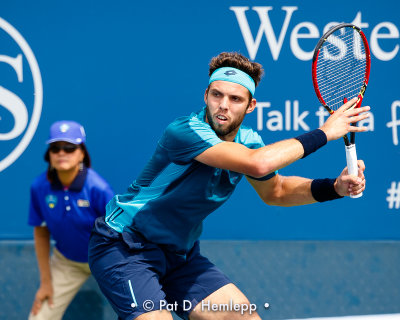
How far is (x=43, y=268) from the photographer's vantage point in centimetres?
389

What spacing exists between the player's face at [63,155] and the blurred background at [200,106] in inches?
14.6

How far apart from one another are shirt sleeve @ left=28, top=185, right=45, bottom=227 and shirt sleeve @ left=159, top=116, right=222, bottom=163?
4.26ft

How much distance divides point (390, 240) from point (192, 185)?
194cm

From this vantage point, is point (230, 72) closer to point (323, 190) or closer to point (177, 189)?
point (177, 189)

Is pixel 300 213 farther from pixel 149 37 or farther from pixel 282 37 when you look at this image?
pixel 149 37

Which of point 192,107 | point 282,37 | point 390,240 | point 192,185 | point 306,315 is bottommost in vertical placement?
point 306,315

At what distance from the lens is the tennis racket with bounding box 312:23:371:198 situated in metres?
3.06

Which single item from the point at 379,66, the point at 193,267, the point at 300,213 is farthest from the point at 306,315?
the point at 379,66

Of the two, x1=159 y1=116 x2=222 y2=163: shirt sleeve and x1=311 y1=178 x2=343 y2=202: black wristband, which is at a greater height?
x1=159 y1=116 x2=222 y2=163: shirt sleeve

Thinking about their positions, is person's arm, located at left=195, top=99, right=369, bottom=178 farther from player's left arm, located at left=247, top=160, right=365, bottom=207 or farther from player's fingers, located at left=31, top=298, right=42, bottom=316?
player's fingers, located at left=31, top=298, right=42, bottom=316

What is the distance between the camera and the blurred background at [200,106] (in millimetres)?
4094

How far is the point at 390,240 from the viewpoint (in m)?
4.31

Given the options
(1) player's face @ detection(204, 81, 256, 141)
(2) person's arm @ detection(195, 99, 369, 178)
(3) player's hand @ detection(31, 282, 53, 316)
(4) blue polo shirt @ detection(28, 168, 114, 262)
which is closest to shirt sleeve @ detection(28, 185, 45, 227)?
(4) blue polo shirt @ detection(28, 168, 114, 262)

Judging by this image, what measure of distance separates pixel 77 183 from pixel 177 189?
3.49ft
